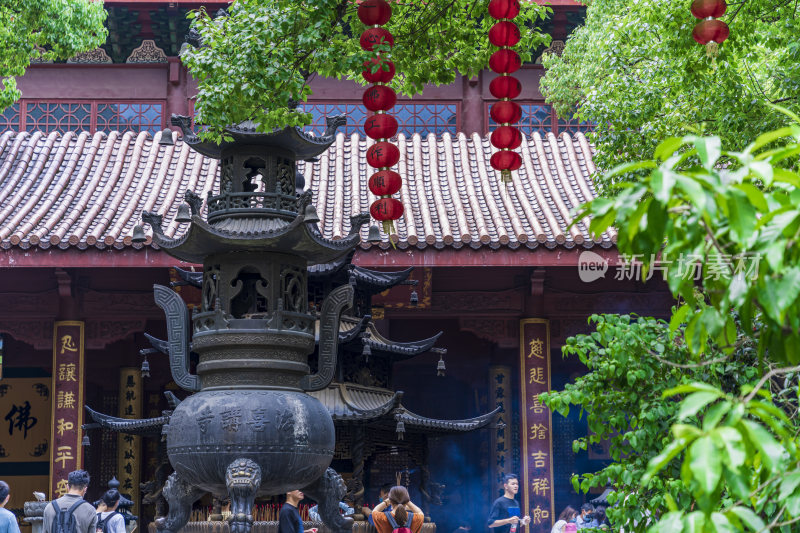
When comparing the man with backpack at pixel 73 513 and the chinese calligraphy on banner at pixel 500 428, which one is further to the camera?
the chinese calligraphy on banner at pixel 500 428

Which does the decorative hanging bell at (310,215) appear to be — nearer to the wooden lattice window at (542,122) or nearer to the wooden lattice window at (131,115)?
the wooden lattice window at (542,122)

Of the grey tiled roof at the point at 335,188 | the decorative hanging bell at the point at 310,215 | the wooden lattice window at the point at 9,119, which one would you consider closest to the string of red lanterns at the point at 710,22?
the decorative hanging bell at the point at 310,215

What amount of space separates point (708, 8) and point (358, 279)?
538cm

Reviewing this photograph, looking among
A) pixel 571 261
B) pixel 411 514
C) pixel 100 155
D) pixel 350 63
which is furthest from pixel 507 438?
pixel 350 63

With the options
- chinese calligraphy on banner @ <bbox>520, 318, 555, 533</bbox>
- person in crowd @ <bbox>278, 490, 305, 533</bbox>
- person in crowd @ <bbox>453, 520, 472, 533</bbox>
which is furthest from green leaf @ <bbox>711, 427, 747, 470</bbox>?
person in crowd @ <bbox>453, 520, 472, 533</bbox>

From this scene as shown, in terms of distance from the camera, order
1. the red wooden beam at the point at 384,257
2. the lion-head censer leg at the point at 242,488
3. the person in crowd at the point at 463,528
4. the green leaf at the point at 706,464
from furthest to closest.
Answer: the person in crowd at the point at 463,528 < the red wooden beam at the point at 384,257 < the lion-head censer leg at the point at 242,488 < the green leaf at the point at 706,464

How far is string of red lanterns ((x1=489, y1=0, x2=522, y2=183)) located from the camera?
18.2ft

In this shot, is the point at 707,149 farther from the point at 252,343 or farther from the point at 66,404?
the point at 66,404

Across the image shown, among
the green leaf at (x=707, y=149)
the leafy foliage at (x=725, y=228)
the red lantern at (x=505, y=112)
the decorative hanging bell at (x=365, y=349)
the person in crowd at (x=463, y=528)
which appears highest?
the red lantern at (x=505, y=112)

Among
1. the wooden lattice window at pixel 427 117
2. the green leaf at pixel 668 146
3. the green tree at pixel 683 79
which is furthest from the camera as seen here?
the wooden lattice window at pixel 427 117

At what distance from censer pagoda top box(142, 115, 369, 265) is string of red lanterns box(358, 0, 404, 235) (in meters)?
0.20

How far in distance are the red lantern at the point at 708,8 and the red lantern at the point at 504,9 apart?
3.40ft

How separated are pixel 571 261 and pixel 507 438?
2576 mm

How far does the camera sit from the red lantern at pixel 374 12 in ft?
17.0
